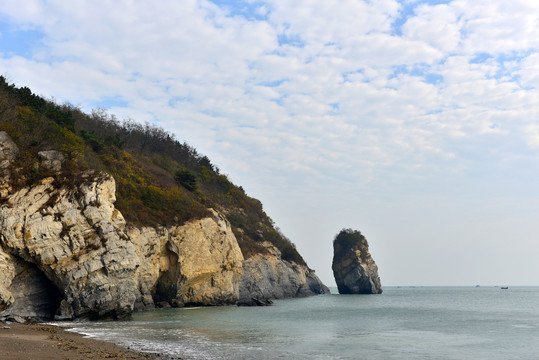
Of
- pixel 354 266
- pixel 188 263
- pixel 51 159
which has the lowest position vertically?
pixel 354 266

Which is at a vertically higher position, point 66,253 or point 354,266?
point 66,253

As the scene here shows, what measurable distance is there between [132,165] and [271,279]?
35.1 metres

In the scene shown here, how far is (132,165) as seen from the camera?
58.9m

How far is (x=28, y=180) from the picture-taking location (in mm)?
31719

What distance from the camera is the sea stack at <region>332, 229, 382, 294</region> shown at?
345ft

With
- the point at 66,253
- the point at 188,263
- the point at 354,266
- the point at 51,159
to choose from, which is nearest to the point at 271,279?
the point at 188,263

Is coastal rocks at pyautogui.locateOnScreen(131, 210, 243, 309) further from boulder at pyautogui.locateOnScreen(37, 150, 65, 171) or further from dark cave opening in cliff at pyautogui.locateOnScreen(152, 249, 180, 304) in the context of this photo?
boulder at pyautogui.locateOnScreen(37, 150, 65, 171)

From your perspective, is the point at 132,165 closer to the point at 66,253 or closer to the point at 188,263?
the point at 188,263

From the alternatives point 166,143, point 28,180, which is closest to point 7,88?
point 28,180

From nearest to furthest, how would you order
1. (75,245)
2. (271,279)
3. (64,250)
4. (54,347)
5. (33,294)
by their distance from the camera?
(54,347) → (33,294) → (64,250) → (75,245) → (271,279)

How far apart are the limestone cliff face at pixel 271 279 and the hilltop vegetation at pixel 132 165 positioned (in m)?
2.38

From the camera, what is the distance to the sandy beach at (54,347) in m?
15.6

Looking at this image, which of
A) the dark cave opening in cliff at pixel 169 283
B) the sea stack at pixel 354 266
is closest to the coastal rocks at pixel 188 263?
the dark cave opening in cliff at pixel 169 283

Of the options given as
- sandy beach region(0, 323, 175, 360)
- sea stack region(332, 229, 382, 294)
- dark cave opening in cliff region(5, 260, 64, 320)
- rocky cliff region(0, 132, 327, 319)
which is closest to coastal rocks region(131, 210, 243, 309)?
rocky cliff region(0, 132, 327, 319)
